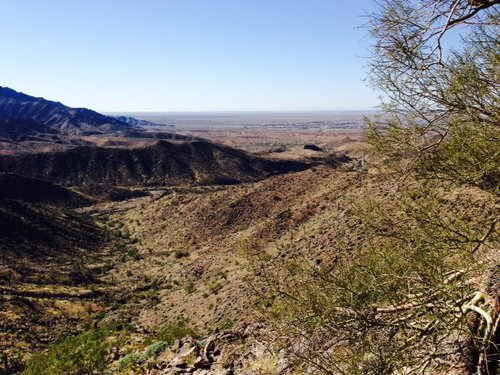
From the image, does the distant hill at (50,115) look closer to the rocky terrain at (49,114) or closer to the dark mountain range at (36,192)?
the rocky terrain at (49,114)

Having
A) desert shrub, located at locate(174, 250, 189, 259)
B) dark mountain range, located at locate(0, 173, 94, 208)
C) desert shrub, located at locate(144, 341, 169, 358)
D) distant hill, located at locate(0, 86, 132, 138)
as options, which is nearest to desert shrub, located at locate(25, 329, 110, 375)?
desert shrub, located at locate(144, 341, 169, 358)

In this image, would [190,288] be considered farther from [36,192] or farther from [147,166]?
[147,166]

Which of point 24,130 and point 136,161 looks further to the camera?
point 24,130

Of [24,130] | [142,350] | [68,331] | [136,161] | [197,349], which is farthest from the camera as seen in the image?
[24,130]

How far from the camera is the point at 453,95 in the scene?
543 cm

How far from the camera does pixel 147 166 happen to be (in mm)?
72750

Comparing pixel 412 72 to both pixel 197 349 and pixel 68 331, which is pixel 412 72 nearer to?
pixel 197 349

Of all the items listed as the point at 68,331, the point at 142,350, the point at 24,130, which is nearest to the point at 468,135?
the point at 142,350

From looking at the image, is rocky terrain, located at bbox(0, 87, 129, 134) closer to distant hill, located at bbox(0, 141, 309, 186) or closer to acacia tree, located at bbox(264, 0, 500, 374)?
distant hill, located at bbox(0, 141, 309, 186)

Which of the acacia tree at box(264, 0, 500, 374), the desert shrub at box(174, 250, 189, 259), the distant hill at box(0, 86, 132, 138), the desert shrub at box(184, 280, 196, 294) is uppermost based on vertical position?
the distant hill at box(0, 86, 132, 138)

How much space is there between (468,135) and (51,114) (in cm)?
17428

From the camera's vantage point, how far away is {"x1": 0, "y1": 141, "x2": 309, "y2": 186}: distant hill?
66312mm

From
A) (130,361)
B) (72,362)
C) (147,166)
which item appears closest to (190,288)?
(130,361)

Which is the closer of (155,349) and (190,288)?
(155,349)
